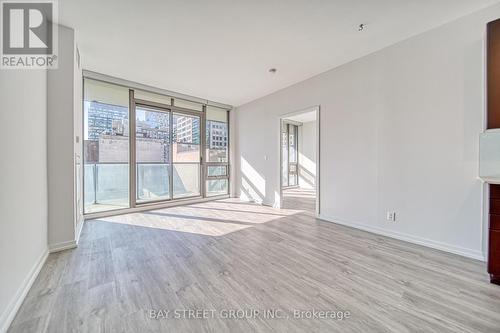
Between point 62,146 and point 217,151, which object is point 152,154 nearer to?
point 217,151

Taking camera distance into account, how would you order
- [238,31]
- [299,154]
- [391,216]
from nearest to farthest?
1. [238,31]
2. [391,216]
3. [299,154]

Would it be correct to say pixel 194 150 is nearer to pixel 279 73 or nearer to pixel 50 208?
pixel 279 73

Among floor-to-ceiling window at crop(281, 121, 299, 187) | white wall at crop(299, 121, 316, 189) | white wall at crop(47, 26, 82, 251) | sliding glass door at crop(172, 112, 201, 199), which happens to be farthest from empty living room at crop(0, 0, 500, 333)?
white wall at crop(299, 121, 316, 189)

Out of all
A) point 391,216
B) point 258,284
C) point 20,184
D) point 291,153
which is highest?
point 291,153

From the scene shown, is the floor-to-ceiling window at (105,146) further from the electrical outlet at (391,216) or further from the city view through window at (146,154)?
the electrical outlet at (391,216)

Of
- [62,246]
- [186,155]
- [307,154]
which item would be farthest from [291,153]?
[62,246]

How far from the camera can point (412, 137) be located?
2.78 metres

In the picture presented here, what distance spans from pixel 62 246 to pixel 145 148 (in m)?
2.62

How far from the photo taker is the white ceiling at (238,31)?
222 centimetres

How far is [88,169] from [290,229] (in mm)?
4038

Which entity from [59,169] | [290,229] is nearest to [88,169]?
[59,169]

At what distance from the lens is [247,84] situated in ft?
14.8

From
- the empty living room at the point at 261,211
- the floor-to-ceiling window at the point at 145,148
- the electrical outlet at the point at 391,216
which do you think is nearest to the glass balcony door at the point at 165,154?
the floor-to-ceiling window at the point at 145,148

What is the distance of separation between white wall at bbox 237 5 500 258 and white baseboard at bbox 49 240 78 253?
395 cm
